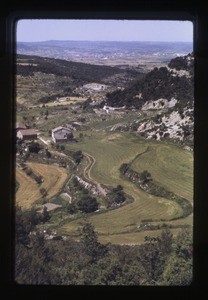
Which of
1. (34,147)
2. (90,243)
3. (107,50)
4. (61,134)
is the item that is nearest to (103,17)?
(107,50)

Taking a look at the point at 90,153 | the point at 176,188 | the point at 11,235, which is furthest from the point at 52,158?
the point at 176,188

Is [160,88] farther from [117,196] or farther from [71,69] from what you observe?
[117,196]

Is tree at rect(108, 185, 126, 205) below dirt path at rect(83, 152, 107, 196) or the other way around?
below

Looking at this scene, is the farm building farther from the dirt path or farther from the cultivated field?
the dirt path

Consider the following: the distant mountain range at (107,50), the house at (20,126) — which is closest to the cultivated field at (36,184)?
the house at (20,126)

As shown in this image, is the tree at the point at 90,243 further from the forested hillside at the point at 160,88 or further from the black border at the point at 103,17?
the forested hillside at the point at 160,88

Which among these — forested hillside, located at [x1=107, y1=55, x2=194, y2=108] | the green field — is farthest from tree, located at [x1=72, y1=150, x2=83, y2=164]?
forested hillside, located at [x1=107, y1=55, x2=194, y2=108]

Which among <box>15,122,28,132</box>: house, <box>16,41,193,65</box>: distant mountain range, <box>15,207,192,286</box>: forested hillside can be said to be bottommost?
<box>15,207,192,286</box>: forested hillside

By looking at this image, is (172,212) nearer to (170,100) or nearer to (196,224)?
(196,224)
